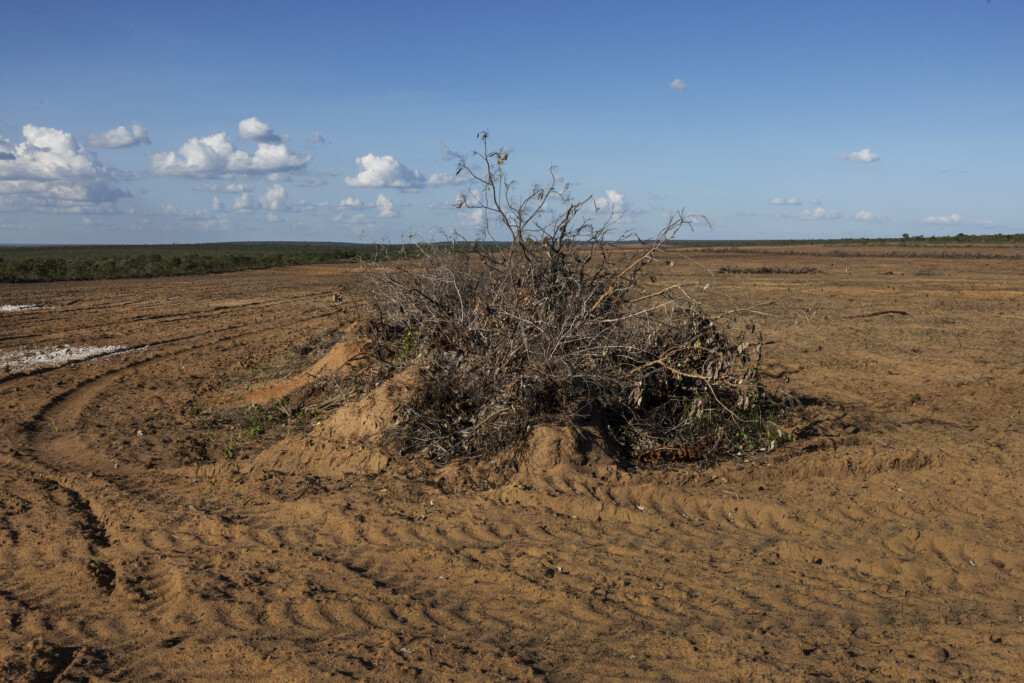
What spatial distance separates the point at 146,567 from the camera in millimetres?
4137

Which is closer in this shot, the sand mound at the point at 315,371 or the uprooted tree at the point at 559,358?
the uprooted tree at the point at 559,358

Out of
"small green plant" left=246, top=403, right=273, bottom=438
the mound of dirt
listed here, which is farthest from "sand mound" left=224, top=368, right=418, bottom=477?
"small green plant" left=246, top=403, right=273, bottom=438

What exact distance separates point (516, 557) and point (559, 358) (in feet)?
6.33

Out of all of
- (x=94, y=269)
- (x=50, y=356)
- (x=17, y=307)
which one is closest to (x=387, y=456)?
(x=50, y=356)

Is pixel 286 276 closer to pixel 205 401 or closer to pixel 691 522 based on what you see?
pixel 205 401

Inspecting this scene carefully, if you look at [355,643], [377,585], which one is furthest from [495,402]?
[355,643]

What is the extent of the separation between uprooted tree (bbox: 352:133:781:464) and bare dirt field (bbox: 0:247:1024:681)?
1.49 ft

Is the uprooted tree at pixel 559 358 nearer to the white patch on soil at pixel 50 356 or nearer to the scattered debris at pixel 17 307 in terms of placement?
the white patch on soil at pixel 50 356

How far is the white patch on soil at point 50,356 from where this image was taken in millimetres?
10227

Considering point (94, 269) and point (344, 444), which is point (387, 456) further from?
point (94, 269)

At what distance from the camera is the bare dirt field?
3.29m

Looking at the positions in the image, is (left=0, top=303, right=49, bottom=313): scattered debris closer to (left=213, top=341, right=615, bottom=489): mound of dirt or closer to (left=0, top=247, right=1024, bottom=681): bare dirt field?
(left=0, top=247, right=1024, bottom=681): bare dirt field

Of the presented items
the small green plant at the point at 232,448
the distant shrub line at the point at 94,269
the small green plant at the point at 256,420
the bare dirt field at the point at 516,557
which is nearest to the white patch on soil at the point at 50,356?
the bare dirt field at the point at 516,557

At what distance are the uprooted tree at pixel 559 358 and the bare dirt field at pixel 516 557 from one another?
455 millimetres
